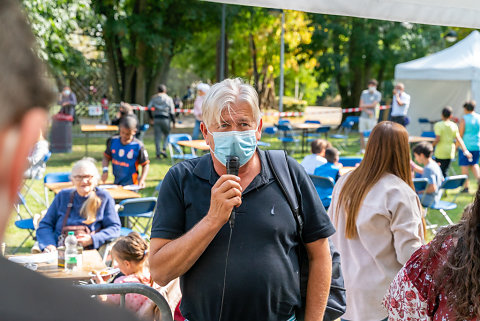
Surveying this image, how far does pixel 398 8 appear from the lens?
9.07ft

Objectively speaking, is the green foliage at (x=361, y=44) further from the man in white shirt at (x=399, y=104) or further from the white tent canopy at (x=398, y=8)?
the white tent canopy at (x=398, y=8)

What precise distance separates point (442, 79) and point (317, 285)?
17.4 m

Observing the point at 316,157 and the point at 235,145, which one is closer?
the point at 235,145

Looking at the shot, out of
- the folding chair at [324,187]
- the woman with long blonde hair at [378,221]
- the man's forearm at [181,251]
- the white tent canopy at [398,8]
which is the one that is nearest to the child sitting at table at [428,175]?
the folding chair at [324,187]

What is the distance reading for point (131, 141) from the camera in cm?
833

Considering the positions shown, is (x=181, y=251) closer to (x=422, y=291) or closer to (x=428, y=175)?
(x=422, y=291)

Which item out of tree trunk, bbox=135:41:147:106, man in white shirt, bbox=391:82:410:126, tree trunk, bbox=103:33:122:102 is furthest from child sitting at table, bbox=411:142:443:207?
tree trunk, bbox=103:33:122:102

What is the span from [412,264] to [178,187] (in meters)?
0.94

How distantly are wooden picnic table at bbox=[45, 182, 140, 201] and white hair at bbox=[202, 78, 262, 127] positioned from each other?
15.9 feet

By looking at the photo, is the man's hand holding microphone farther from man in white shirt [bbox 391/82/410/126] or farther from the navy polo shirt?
man in white shirt [bbox 391/82/410/126]

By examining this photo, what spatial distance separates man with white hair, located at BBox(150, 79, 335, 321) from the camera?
2.24 metres

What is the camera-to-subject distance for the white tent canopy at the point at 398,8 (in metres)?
2.69

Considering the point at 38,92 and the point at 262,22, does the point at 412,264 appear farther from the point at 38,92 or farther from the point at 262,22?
the point at 262,22

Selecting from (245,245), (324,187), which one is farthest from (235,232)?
(324,187)
